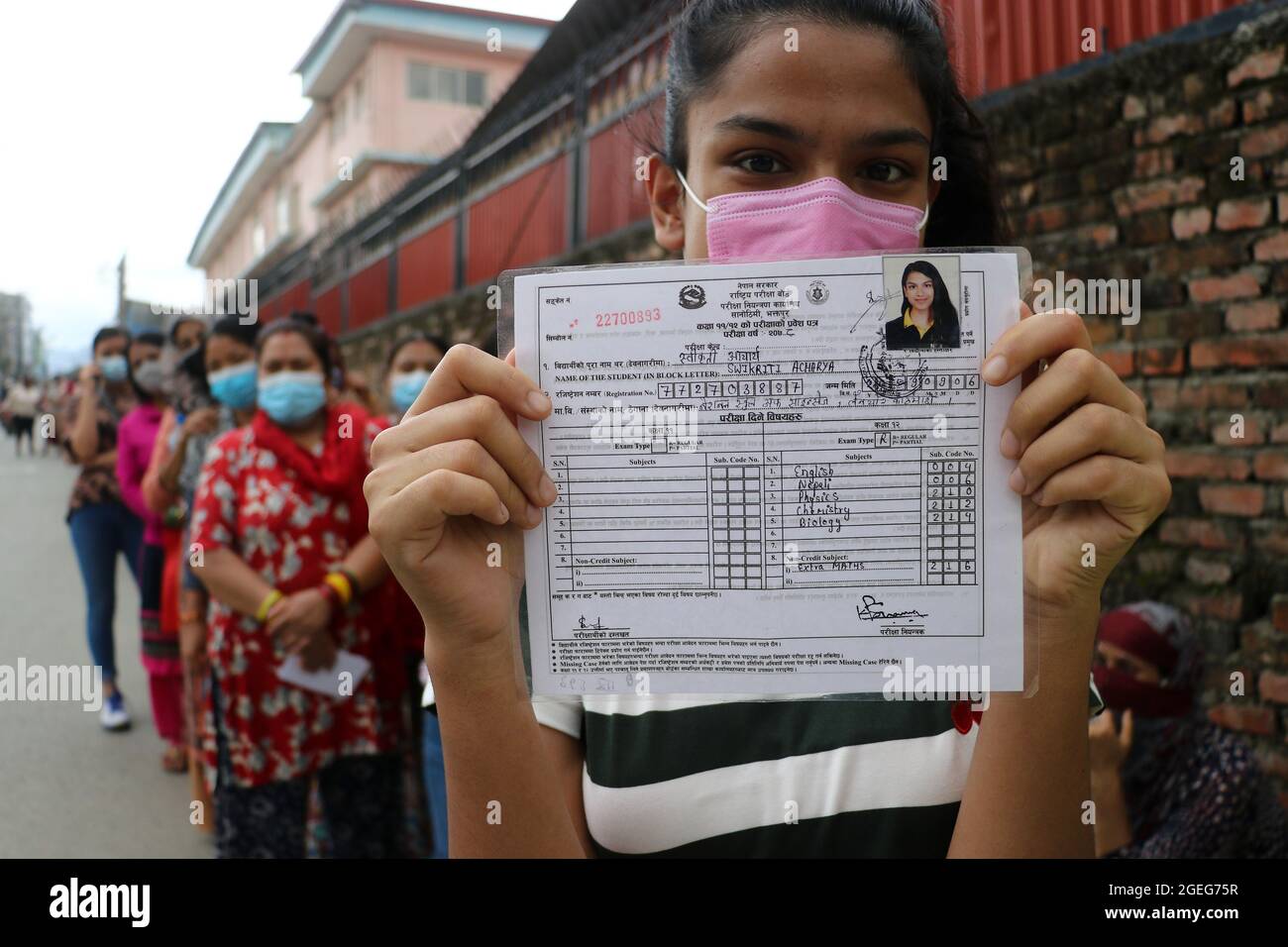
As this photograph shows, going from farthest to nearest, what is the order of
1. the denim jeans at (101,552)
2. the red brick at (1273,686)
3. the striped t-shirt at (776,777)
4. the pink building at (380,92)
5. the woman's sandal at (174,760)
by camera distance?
the pink building at (380,92), the denim jeans at (101,552), the woman's sandal at (174,760), the red brick at (1273,686), the striped t-shirt at (776,777)

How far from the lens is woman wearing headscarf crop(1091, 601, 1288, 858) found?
2412 millimetres

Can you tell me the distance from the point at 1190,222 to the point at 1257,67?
0.45 metres

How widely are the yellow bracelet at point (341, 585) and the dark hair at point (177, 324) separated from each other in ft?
6.25

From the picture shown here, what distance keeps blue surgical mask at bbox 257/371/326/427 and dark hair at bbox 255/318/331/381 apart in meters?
0.13

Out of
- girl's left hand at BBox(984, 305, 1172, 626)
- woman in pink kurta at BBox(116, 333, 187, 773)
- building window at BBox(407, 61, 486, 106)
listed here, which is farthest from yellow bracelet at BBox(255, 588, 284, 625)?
building window at BBox(407, 61, 486, 106)

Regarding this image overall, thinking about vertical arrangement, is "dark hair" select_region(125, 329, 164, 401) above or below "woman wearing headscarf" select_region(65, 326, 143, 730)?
above

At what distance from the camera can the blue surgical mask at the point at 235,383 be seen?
3725mm

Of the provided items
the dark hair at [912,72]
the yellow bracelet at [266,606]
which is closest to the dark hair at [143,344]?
A: the yellow bracelet at [266,606]

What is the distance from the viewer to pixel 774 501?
1.01m

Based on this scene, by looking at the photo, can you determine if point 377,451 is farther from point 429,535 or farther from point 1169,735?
point 1169,735

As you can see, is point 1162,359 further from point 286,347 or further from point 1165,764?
point 286,347

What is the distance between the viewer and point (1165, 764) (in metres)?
2.51

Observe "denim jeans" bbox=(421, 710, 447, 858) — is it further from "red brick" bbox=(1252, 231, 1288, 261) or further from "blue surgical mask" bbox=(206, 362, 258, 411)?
"red brick" bbox=(1252, 231, 1288, 261)

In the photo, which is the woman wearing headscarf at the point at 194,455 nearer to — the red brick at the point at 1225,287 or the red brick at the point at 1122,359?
the red brick at the point at 1122,359
